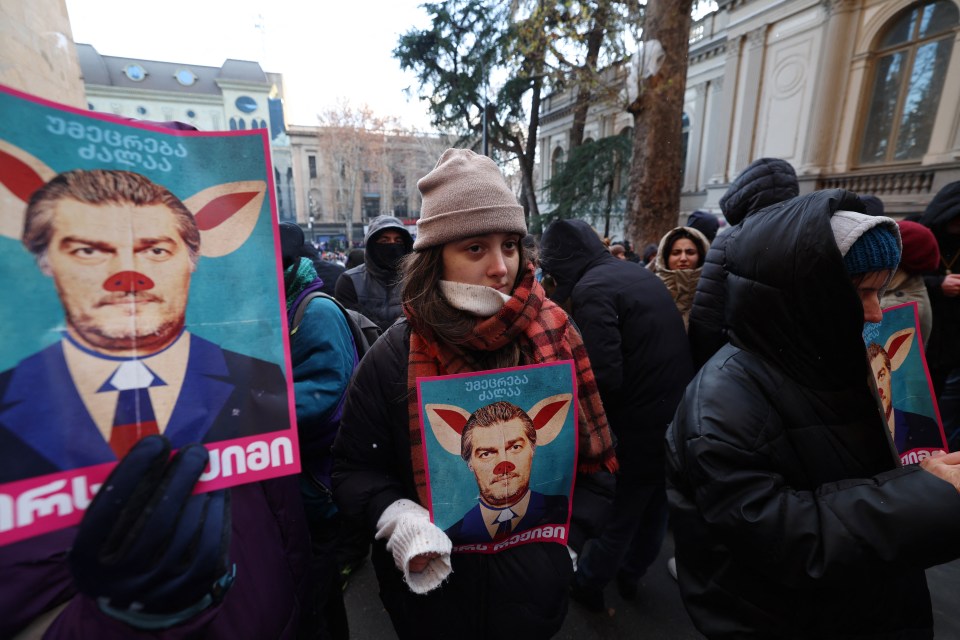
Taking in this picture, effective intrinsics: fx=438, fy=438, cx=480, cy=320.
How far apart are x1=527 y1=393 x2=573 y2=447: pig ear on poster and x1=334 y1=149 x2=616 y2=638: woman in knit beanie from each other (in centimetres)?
14

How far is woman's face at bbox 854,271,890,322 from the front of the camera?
117 cm

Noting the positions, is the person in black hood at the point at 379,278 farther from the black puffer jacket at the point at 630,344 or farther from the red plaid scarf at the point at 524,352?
the red plaid scarf at the point at 524,352

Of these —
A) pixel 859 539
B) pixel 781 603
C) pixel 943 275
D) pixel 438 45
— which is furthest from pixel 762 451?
pixel 438 45

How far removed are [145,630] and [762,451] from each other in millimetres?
1378

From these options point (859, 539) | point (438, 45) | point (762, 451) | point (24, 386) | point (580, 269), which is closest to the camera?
point (24, 386)

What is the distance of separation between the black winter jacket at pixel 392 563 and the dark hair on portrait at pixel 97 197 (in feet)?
2.31

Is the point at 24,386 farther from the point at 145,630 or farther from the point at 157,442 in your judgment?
the point at 145,630

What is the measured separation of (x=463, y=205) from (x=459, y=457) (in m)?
0.73

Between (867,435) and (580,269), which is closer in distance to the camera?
(867,435)

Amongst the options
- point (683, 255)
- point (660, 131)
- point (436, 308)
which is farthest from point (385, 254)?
point (660, 131)

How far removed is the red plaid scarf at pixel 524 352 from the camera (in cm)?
127

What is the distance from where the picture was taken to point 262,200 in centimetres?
80

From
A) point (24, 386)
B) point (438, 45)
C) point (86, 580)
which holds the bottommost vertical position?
point (86, 580)

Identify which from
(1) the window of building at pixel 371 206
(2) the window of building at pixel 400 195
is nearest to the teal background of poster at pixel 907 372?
(2) the window of building at pixel 400 195
